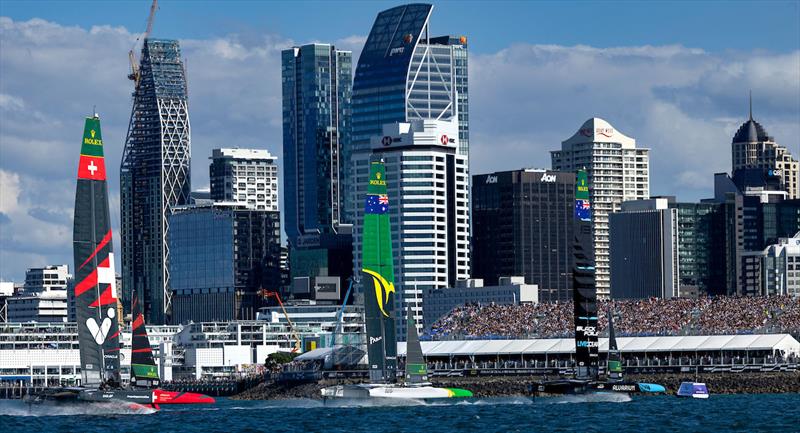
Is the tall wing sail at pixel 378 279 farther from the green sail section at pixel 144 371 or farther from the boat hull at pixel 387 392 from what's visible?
the green sail section at pixel 144 371

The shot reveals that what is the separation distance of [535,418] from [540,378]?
62.5 meters

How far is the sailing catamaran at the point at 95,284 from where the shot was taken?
107188mm

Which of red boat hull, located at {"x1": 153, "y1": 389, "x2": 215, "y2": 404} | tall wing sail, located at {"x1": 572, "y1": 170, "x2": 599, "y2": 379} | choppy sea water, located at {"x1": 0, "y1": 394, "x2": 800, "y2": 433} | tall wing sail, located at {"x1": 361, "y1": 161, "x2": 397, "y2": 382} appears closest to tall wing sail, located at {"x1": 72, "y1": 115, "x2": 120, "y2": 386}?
choppy sea water, located at {"x1": 0, "y1": 394, "x2": 800, "y2": 433}

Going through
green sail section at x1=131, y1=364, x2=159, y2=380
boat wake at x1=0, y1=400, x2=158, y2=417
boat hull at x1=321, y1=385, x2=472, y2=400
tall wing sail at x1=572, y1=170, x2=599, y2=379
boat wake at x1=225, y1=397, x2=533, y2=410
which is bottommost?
boat wake at x1=225, y1=397, x2=533, y2=410

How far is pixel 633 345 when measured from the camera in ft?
597

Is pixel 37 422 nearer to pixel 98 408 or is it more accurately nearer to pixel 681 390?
pixel 98 408

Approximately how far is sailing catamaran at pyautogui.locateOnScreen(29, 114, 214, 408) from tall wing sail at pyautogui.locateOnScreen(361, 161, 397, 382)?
2668 centimetres

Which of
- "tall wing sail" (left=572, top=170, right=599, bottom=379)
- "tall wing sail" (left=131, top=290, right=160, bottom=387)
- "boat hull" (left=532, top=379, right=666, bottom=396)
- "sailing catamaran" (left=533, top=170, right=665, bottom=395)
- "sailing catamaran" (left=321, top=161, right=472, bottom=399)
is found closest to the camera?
"tall wing sail" (left=131, top=290, right=160, bottom=387)

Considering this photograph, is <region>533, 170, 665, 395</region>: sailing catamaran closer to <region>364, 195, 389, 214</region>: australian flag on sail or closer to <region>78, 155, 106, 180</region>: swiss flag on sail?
<region>364, 195, 389, 214</region>: australian flag on sail

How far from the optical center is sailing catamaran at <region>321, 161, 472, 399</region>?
433 feet

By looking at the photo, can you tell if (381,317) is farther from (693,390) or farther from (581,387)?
(693,390)

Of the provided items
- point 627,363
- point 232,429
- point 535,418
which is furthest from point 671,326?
point 232,429

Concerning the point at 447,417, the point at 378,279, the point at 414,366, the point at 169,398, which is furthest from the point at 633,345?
the point at 447,417

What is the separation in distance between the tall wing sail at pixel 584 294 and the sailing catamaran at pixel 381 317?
11.4 metres
